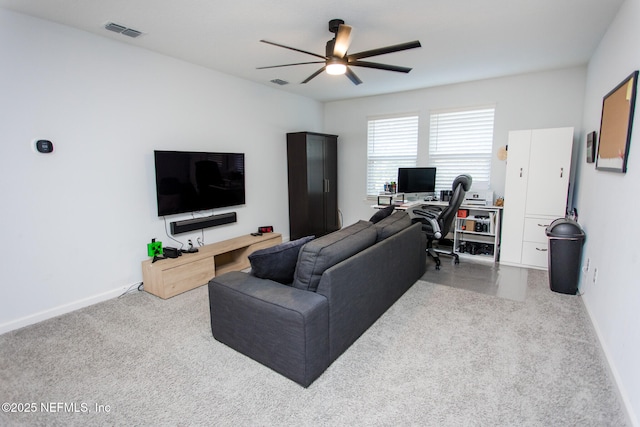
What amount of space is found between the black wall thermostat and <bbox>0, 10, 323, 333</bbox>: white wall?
0.05 metres

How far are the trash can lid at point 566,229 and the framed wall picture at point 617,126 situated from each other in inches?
25.2

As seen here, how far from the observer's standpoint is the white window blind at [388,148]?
536cm

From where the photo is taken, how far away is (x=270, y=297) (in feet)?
6.61

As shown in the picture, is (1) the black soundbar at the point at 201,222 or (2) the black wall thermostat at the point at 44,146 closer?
(2) the black wall thermostat at the point at 44,146

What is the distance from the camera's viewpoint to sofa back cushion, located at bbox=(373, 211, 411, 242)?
2.79 m

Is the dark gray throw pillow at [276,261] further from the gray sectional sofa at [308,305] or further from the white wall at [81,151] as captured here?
the white wall at [81,151]

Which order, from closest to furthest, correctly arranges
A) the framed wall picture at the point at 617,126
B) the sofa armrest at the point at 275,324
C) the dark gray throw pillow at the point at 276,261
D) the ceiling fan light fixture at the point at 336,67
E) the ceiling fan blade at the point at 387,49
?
the sofa armrest at the point at 275,324 → the framed wall picture at the point at 617,126 → the dark gray throw pillow at the point at 276,261 → the ceiling fan blade at the point at 387,49 → the ceiling fan light fixture at the point at 336,67

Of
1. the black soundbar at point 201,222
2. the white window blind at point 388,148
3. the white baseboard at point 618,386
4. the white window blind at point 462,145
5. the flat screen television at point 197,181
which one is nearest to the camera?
the white baseboard at point 618,386

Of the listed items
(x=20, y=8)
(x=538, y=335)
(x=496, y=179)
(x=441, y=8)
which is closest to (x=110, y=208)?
(x=20, y=8)

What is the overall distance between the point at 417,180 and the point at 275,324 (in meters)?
3.72

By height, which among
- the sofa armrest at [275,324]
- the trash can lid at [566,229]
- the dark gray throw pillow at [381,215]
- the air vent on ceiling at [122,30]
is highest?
the air vent on ceiling at [122,30]

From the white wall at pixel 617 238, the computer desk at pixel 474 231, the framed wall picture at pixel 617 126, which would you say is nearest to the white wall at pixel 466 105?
the computer desk at pixel 474 231

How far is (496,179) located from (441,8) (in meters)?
2.94

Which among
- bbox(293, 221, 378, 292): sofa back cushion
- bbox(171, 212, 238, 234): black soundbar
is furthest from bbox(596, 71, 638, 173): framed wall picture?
bbox(171, 212, 238, 234): black soundbar
